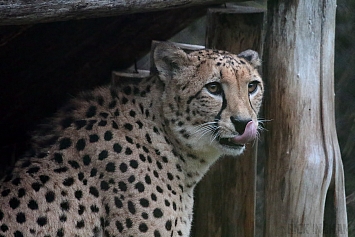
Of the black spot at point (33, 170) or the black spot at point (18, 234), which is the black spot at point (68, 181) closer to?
the black spot at point (33, 170)

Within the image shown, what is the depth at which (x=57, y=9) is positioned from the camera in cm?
367

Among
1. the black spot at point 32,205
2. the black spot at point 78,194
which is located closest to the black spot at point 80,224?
the black spot at point 78,194

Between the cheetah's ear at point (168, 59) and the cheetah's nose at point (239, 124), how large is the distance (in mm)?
474

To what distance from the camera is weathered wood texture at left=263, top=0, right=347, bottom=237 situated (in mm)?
4523

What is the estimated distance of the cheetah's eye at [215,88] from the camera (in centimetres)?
423

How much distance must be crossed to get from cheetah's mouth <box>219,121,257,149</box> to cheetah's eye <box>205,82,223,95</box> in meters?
0.26

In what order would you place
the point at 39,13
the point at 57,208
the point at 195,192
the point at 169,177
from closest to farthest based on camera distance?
the point at 39,13 < the point at 57,208 < the point at 169,177 < the point at 195,192

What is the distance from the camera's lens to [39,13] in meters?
3.64

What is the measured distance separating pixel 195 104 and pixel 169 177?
0.45 m

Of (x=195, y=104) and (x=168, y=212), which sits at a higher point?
(x=195, y=104)

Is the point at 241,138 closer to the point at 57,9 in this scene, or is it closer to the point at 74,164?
the point at 74,164

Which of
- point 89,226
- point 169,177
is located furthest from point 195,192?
point 89,226

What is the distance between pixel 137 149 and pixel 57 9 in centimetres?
98

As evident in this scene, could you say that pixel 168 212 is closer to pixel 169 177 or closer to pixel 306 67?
pixel 169 177
